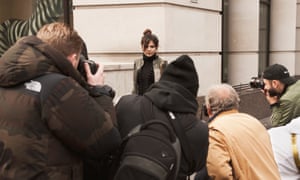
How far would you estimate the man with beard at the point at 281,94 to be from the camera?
496cm

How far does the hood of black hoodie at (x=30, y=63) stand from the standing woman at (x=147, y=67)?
475 centimetres

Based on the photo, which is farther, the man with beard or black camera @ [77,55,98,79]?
the man with beard

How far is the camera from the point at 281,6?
1617 cm

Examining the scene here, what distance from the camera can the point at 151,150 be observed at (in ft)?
7.92

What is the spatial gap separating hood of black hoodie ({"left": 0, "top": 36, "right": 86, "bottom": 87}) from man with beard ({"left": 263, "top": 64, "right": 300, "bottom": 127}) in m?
3.06

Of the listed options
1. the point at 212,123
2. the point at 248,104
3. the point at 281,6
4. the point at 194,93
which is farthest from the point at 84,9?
the point at 281,6

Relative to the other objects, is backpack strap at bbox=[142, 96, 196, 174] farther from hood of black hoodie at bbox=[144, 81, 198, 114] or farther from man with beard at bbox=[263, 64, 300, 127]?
man with beard at bbox=[263, 64, 300, 127]

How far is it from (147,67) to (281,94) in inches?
104

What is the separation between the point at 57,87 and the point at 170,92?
0.62 meters

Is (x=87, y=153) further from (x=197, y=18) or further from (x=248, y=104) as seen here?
(x=248, y=104)

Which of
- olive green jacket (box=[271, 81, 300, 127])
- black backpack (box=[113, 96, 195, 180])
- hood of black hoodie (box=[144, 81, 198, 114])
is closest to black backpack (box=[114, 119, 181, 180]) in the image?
black backpack (box=[113, 96, 195, 180])

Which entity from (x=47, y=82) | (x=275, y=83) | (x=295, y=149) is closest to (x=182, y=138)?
(x=47, y=82)

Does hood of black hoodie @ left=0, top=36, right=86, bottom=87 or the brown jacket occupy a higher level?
hood of black hoodie @ left=0, top=36, right=86, bottom=87

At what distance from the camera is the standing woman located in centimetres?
726
